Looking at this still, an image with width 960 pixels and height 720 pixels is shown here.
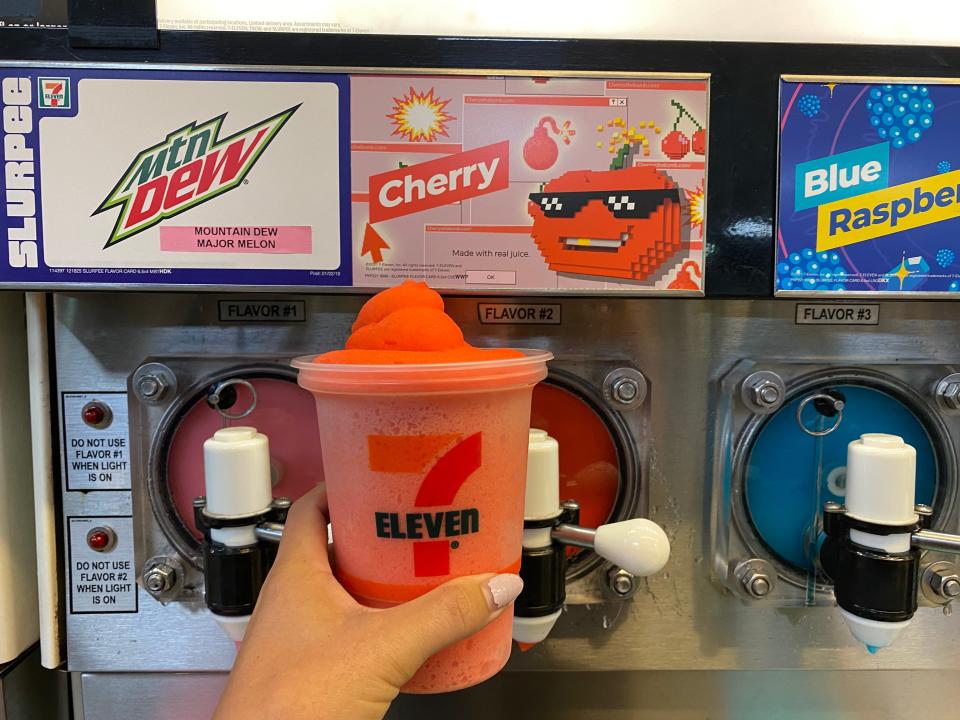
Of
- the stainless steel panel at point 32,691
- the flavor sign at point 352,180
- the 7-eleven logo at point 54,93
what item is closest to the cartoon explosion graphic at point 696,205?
the flavor sign at point 352,180

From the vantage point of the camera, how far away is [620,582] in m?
0.72

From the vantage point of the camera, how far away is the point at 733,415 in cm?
72

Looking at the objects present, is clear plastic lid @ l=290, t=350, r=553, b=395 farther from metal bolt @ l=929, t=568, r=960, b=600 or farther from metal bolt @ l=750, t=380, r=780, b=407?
metal bolt @ l=929, t=568, r=960, b=600

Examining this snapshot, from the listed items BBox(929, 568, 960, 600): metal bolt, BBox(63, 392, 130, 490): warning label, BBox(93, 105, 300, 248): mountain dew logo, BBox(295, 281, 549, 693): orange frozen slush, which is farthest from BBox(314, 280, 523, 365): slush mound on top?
BBox(929, 568, 960, 600): metal bolt

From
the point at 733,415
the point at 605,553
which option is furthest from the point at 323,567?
the point at 733,415

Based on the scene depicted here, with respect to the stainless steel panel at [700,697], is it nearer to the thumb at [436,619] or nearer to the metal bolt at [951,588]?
the metal bolt at [951,588]

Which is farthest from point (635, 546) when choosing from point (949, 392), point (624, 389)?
point (949, 392)

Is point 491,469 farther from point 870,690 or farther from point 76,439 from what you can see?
point 870,690

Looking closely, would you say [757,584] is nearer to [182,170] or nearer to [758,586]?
[758,586]

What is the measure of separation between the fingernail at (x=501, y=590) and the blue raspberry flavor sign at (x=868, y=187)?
0.41m

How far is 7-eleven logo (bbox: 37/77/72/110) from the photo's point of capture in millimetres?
620

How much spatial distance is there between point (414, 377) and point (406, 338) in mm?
46

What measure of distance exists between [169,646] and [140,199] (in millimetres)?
501

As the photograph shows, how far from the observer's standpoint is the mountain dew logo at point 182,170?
2.08 ft
